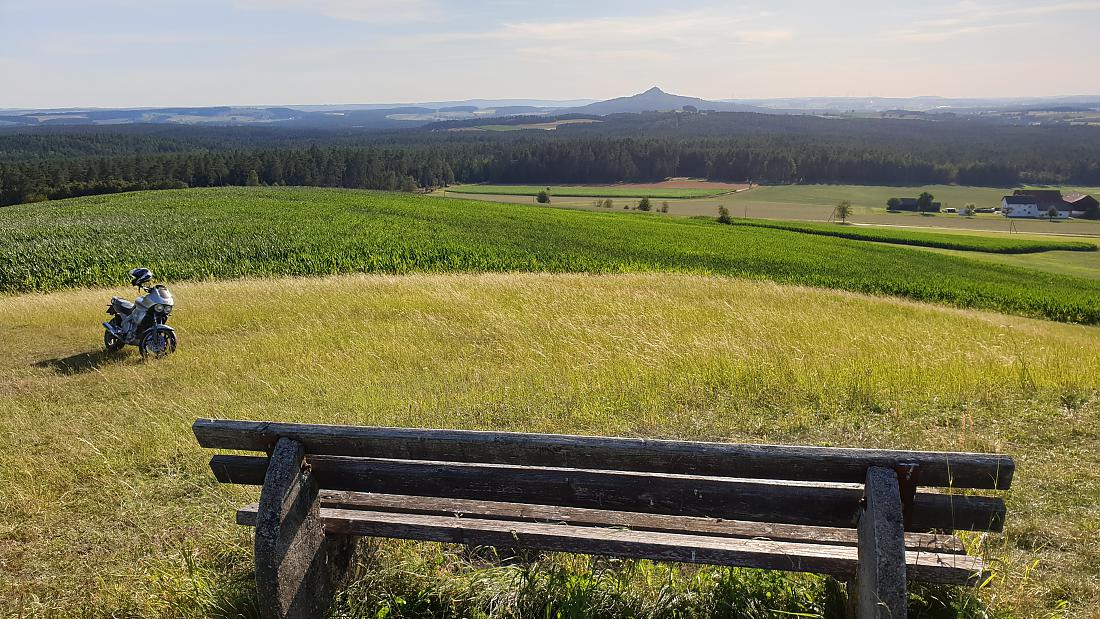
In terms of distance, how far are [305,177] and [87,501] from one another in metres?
95.2

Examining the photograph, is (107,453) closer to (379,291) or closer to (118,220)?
(379,291)

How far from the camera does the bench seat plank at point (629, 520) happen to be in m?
3.23

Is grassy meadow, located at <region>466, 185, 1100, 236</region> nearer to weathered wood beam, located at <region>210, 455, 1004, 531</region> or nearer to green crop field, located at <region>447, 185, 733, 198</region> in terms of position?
green crop field, located at <region>447, 185, 733, 198</region>

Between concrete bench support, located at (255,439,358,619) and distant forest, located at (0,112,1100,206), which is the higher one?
distant forest, located at (0,112,1100,206)

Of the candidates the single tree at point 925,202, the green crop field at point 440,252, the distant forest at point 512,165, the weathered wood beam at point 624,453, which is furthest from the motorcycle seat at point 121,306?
the single tree at point 925,202

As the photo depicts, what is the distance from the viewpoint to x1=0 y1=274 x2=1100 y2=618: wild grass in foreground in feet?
11.6

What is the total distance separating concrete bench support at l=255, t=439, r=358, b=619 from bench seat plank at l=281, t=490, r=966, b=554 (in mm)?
336

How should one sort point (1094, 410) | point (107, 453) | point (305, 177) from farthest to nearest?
point (305, 177) → point (1094, 410) → point (107, 453)

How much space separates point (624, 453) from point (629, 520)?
572mm

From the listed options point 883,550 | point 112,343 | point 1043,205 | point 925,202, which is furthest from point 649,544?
point 1043,205

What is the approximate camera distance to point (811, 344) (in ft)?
32.6

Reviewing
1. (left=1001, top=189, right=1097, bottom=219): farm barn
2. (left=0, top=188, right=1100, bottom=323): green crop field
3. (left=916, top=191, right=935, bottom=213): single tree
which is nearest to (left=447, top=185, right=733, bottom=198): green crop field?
(left=916, top=191, right=935, bottom=213): single tree

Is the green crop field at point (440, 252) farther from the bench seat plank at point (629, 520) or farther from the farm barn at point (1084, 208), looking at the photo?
the farm barn at point (1084, 208)

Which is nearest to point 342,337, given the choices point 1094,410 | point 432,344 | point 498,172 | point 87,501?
point 432,344
